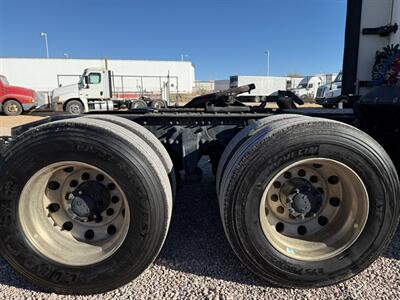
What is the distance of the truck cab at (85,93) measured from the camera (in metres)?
17.6

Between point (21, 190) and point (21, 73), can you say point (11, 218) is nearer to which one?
point (21, 190)

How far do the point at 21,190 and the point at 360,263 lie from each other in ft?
7.94

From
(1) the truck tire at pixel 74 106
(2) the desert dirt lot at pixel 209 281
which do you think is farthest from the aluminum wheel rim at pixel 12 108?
(2) the desert dirt lot at pixel 209 281

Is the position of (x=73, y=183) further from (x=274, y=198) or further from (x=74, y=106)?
(x=74, y=106)

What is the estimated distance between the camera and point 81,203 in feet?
7.27

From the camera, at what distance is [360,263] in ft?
7.00

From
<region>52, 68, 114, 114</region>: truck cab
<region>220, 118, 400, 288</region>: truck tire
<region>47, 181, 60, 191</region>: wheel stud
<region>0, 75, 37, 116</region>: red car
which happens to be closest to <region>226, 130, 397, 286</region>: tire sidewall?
<region>220, 118, 400, 288</region>: truck tire

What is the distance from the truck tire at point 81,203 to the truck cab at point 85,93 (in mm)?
16091

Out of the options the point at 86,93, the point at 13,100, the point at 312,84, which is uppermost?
the point at 312,84

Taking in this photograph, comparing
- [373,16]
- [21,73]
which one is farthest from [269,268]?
[21,73]

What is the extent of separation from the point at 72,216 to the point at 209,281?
1.15 metres

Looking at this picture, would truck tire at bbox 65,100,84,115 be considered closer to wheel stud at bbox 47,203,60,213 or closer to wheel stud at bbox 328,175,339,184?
wheel stud at bbox 47,203,60,213

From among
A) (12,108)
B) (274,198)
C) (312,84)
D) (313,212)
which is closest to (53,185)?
(274,198)

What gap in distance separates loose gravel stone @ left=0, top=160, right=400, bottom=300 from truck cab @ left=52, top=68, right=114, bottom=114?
16078 millimetres
